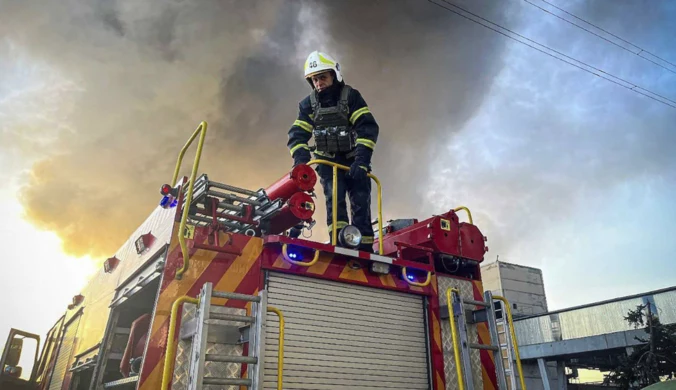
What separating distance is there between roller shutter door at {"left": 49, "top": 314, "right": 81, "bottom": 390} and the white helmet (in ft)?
16.9

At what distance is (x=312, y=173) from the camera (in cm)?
479

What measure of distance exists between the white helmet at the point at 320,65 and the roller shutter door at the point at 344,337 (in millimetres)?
2987

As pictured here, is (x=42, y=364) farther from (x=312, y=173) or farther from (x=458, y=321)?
(x=458, y=321)

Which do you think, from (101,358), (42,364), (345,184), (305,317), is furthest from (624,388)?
(42,364)

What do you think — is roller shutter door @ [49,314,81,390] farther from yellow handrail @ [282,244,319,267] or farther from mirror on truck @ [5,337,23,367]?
yellow handrail @ [282,244,319,267]

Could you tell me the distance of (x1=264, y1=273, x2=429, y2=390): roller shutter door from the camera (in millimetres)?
3867

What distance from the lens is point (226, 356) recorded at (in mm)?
3094

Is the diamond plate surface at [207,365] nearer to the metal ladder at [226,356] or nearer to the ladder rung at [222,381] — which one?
the metal ladder at [226,356]

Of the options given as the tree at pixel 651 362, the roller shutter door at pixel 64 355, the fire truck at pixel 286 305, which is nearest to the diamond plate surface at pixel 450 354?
the fire truck at pixel 286 305

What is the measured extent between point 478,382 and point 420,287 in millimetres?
1081

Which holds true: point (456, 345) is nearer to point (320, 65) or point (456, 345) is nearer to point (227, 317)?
point (227, 317)

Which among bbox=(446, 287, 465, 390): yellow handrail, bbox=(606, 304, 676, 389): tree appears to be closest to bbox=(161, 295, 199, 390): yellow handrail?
bbox=(446, 287, 465, 390): yellow handrail

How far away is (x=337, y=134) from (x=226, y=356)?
348cm

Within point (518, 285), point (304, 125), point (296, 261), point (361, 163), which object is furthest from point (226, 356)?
point (518, 285)
